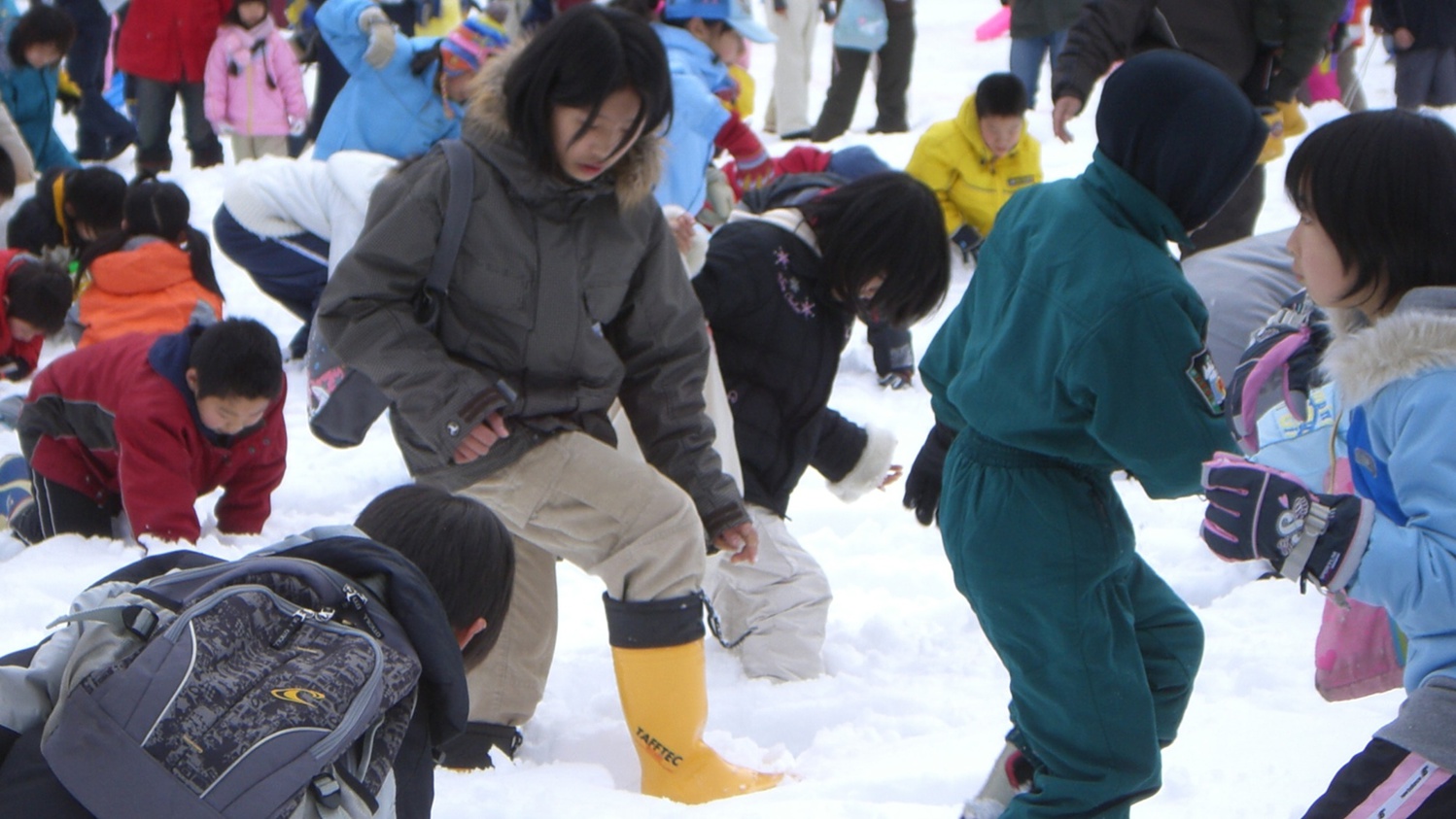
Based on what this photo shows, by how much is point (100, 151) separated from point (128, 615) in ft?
31.9

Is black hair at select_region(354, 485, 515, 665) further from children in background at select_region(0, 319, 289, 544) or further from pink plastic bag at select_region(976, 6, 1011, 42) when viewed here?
pink plastic bag at select_region(976, 6, 1011, 42)

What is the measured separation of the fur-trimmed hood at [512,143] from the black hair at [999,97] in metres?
4.26

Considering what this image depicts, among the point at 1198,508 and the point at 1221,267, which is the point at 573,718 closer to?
the point at 1221,267

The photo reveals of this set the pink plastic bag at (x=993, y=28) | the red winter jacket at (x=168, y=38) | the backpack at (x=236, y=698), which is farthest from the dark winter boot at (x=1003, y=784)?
the pink plastic bag at (x=993, y=28)

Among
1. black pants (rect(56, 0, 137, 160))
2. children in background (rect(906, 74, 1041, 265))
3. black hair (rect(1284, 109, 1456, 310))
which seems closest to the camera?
black hair (rect(1284, 109, 1456, 310))

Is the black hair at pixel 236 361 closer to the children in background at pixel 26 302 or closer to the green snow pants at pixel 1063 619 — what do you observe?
the children in background at pixel 26 302

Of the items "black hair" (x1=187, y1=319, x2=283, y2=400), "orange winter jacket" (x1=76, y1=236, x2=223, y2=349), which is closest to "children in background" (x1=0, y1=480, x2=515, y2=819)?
"black hair" (x1=187, y1=319, x2=283, y2=400)

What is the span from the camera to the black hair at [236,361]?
4234 millimetres

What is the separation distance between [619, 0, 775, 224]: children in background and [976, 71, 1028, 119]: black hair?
43.7 inches

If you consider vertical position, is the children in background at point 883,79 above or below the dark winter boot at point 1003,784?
below

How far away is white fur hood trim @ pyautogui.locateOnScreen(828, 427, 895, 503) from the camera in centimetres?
408

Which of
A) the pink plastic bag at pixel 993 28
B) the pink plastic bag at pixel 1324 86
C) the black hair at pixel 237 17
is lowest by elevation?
the pink plastic bag at pixel 993 28

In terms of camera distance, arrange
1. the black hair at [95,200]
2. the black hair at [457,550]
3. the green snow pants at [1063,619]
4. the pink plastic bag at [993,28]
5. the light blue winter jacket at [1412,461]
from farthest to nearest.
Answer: the pink plastic bag at [993,28], the black hair at [95,200], the green snow pants at [1063,619], the black hair at [457,550], the light blue winter jacket at [1412,461]

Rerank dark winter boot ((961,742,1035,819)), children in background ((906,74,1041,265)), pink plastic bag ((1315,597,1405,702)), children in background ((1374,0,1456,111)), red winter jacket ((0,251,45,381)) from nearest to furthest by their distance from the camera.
A: pink plastic bag ((1315,597,1405,702)) → dark winter boot ((961,742,1035,819)) → red winter jacket ((0,251,45,381)) → children in background ((906,74,1041,265)) → children in background ((1374,0,1456,111))
